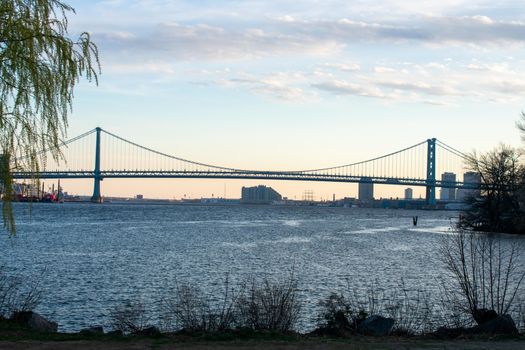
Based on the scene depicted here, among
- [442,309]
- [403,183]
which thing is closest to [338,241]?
[442,309]

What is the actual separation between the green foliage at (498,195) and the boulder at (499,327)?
49.5m

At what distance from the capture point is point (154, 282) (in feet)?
82.0

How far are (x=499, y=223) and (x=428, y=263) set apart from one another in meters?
34.3

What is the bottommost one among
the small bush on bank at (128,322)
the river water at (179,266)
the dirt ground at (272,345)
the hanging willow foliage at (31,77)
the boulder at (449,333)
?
the river water at (179,266)

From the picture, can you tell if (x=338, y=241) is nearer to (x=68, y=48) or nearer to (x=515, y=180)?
(x=515, y=180)

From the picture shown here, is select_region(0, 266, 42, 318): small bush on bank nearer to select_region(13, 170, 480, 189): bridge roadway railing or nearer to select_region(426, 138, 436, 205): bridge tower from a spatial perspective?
select_region(13, 170, 480, 189): bridge roadway railing

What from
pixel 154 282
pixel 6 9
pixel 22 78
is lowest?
pixel 154 282

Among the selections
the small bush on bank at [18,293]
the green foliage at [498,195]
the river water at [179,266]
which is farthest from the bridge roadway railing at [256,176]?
the small bush on bank at [18,293]

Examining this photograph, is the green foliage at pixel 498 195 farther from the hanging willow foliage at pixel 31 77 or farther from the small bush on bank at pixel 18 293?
the hanging willow foliage at pixel 31 77

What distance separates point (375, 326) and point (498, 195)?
5423 centimetres

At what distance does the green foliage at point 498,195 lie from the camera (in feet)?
205

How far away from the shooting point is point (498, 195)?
6481 cm

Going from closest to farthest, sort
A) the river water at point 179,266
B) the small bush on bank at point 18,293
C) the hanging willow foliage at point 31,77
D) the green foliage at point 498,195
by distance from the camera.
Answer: the hanging willow foliage at point 31,77, the small bush on bank at point 18,293, the river water at point 179,266, the green foliage at point 498,195

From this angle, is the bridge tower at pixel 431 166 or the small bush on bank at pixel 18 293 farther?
the bridge tower at pixel 431 166
